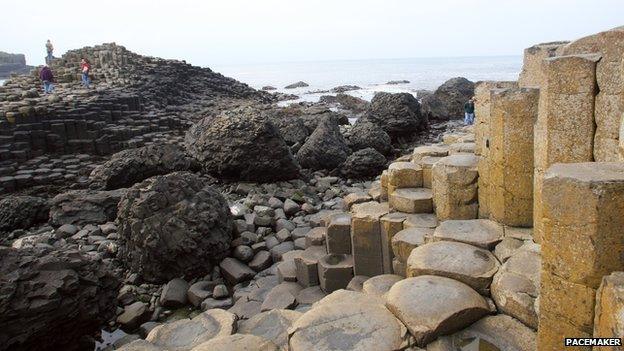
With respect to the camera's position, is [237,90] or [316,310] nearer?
[316,310]

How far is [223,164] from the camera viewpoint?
441 inches

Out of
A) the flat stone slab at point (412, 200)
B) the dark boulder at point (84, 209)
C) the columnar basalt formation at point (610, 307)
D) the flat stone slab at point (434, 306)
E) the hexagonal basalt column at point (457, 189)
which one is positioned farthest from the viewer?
the dark boulder at point (84, 209)

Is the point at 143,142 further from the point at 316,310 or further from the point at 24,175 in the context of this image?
the point at 316,310

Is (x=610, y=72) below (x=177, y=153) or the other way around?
the other way around

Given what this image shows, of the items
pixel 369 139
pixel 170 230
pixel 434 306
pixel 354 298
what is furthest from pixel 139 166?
pixel 434 306

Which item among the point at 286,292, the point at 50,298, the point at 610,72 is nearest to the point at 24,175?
the point at 50,298

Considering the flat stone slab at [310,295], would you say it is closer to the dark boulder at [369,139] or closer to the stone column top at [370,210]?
the stone column top at [370,210]

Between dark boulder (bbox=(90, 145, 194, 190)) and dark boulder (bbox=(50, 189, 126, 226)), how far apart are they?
44.3 inches

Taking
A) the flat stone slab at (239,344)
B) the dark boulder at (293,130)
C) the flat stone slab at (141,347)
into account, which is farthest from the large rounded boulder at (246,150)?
the flat stone slab at (239,344)

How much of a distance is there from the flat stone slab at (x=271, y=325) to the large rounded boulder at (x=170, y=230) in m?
2.51

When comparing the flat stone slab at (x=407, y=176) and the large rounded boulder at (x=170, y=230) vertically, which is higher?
the flat stone slab at (x=407, y=176)

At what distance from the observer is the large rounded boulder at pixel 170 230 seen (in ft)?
22.3

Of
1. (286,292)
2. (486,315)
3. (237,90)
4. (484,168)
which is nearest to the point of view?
(486,315)

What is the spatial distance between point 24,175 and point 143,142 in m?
4.20
